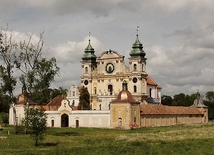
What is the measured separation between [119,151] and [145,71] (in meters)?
65.3

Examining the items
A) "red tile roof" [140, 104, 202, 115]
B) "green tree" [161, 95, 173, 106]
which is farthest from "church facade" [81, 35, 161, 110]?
"green tree" [161, 95, 173, 106]

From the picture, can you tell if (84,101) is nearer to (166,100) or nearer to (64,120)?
(64,120)

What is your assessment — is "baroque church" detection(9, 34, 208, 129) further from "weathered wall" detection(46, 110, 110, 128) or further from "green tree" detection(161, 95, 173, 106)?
"green tree" detection(161, 95, 173, 106)

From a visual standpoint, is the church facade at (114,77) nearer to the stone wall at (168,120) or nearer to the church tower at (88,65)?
the church tower at (88,65)

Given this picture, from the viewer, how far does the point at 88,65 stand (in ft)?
326

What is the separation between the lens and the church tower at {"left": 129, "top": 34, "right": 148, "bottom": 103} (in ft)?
302

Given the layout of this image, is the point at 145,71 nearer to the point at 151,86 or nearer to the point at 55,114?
the point at 151,86

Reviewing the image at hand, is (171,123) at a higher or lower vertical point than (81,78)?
lower

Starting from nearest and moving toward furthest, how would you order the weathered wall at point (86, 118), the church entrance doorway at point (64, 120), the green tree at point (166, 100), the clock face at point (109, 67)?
the weathered wall at point (86, 118) < the church entrance doorway at point (64, 120) < the clock face at point (109, 67) < the green tree at point (166, 100)

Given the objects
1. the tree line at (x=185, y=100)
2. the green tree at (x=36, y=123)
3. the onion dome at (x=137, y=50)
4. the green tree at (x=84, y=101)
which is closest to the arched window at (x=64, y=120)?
the green tree at (x=84, y=101)

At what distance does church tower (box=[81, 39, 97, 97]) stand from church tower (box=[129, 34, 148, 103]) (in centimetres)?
1031

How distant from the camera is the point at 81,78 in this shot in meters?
99.1

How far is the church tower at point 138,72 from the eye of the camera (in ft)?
302

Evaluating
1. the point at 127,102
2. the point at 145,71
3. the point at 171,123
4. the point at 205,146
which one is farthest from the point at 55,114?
the point at 205,146
